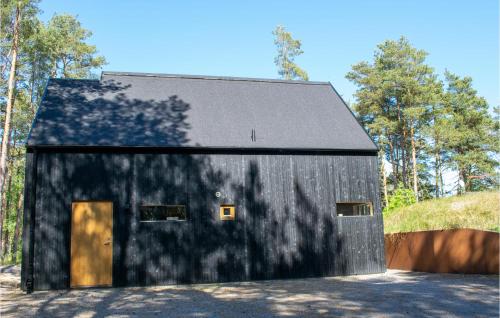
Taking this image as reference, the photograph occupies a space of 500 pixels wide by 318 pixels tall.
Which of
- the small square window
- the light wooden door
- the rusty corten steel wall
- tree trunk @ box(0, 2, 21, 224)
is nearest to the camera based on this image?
the rusty corten steel wall

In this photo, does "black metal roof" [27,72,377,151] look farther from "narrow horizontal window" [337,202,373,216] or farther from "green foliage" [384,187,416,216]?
"green foliage" [384,187,416,216]

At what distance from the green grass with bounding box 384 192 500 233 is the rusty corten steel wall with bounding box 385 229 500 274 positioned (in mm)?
995

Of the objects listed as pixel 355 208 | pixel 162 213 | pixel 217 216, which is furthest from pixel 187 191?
pixel 355 208

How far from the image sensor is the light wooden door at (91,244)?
12117 mm

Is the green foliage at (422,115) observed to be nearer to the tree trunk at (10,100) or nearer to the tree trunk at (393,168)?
the tree trunk at (393,168)

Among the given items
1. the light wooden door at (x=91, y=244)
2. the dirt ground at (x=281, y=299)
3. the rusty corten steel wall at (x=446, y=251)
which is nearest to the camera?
the dirt ground at (x=281, y=299)

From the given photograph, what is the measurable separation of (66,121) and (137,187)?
9.73ft

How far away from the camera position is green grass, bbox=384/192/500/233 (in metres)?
14.4

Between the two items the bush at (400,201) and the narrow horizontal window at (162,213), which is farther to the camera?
the bush at (400,201)

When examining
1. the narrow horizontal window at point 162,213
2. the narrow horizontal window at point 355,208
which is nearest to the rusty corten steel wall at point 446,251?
the narrow horizontal window at point 355,208

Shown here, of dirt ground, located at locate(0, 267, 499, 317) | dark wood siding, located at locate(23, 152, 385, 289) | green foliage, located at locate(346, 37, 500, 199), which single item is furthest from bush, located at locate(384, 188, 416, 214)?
dirt ground, located at locate(0, 267, 499, 317)

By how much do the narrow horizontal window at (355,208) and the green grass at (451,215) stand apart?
2621 mm

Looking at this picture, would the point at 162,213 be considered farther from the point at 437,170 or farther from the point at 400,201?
the point at 437,170

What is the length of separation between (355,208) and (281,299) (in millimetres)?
6318
